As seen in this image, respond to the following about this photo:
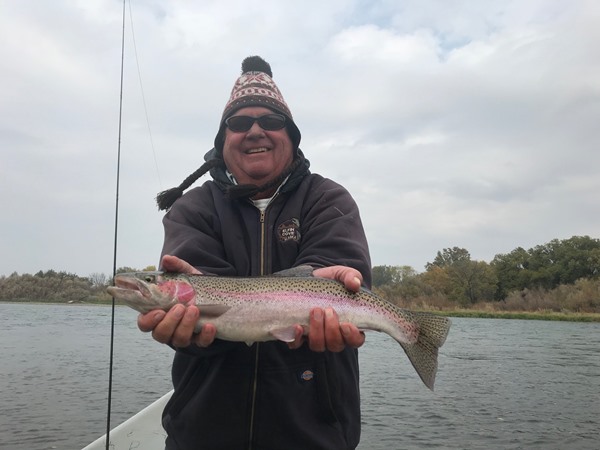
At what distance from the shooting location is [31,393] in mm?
13828

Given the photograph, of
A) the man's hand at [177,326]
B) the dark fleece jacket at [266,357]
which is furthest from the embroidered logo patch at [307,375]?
the man's hand at [177,326]

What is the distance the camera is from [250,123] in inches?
138

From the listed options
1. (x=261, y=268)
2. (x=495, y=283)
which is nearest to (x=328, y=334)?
(x=261, y=268)

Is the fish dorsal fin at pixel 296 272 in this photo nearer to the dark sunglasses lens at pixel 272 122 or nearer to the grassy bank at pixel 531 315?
the dark sunglasses lens at pixel 272 122

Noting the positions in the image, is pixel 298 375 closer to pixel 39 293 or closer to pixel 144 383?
pixel 144 383

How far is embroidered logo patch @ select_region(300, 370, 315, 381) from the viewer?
2891 mm

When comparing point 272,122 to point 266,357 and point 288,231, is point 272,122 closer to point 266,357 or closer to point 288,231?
point 288,231

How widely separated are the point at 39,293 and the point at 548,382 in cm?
7026

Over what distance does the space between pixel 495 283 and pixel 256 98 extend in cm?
8072

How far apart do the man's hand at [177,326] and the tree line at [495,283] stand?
200 ft

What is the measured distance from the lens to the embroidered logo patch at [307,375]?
9.48ft

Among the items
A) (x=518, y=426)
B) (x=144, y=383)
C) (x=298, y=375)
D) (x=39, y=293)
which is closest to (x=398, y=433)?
(x=518, y=426)

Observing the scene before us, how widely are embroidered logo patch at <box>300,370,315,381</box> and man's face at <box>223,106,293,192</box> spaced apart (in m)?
1.30

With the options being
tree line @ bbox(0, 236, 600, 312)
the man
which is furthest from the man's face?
tree line @ bbox(0, 236, 600, 312)
